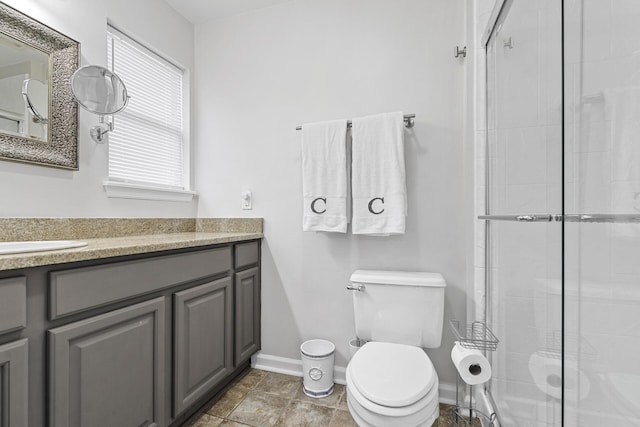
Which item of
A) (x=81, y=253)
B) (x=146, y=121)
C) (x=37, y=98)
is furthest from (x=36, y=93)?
(x=81, y=253)

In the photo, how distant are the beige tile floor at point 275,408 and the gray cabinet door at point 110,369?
36 cm

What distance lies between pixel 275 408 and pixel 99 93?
183 centimetres

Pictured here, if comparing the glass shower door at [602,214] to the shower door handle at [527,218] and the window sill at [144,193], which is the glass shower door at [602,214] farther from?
the window sill at [144,193]

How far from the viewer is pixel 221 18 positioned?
7.24ft

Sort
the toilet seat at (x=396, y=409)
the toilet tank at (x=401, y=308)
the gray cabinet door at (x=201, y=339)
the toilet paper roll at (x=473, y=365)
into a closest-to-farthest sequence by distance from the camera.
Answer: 1. the toilet seat at (x=396, y=409)
2. the toilet paper roll at (x=473, y=365)
3. the gray cabinet door at (x=201, y=339)
4. the toilet tank at (x=401, y=308)

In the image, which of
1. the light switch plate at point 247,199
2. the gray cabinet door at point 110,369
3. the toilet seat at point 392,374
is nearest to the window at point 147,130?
the light switch plate at point 247,199

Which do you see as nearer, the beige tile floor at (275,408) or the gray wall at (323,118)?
the beige tile floor at (275,408)

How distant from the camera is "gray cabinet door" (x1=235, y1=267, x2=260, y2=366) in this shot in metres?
1.84

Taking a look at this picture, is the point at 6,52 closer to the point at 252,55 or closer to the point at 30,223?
the point at 30,223

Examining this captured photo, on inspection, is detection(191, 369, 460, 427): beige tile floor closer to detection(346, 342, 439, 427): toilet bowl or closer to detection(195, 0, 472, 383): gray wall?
detection(195, 0, 472, 383): gray wall

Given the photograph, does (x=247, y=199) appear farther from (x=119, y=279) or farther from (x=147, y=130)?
(x=119, y=279)

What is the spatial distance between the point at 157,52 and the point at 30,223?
1307mm

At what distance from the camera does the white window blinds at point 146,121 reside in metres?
1.81

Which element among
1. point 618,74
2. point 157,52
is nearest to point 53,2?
point 157,52
